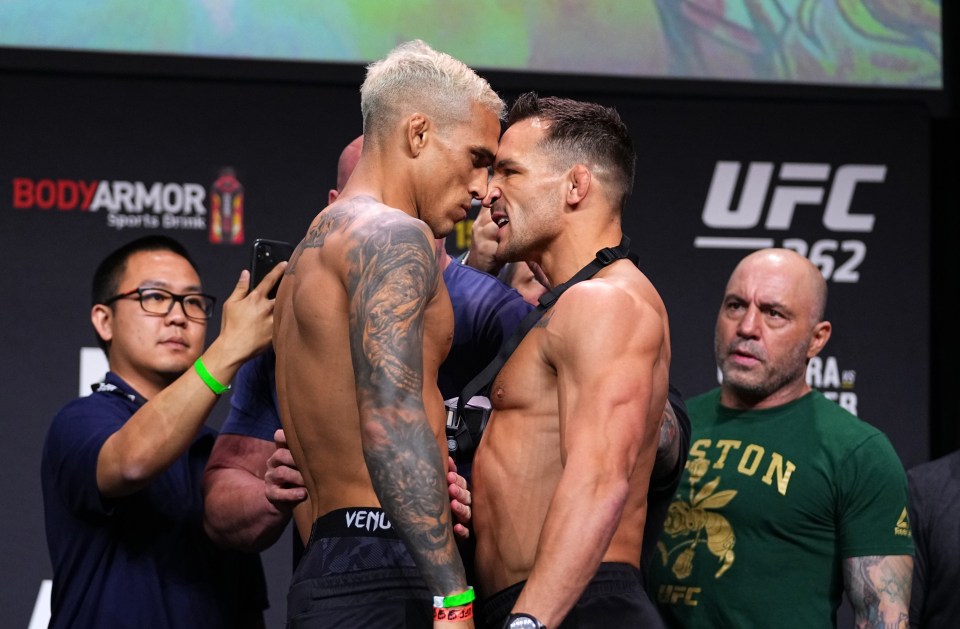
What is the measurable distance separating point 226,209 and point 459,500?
6.22ft

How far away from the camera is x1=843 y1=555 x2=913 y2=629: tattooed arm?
3230mm

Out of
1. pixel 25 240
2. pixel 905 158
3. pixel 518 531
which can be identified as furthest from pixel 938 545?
pixel 25 240

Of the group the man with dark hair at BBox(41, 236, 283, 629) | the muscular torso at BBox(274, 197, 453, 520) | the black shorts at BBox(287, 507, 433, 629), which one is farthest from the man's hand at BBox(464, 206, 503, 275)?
the black shorts at BBox(287, 507, 433, 629)

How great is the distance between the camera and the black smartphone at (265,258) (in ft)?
9.60

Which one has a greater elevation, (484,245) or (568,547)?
(484,245)

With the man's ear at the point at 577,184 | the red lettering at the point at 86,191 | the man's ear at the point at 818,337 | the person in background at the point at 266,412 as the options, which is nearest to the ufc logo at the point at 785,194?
the man's ear at the point at 818,337

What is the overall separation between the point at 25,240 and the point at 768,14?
242 centimetres

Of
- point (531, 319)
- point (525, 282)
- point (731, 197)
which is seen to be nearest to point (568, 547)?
point (531, 319)

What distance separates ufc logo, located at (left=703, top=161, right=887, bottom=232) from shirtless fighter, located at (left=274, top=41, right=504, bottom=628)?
1.78m

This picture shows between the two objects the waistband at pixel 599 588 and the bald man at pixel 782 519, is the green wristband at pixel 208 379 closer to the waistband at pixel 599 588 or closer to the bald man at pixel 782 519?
the waistband at pixel 599 588

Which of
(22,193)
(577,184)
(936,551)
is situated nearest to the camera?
(577,184)

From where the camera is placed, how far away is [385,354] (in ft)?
7.41

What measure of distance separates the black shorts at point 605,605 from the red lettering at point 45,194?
215cm

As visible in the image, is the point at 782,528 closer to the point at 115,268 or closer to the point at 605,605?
the point at 605,605
